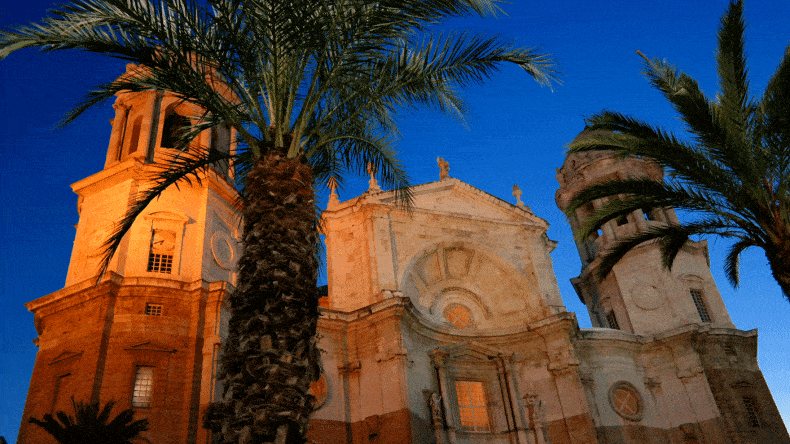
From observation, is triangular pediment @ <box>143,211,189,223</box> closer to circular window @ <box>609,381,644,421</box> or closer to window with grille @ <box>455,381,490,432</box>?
window with grille @ <box>455,381,490,432</box>

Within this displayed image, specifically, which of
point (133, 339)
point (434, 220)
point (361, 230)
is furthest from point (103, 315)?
point (434, 220)

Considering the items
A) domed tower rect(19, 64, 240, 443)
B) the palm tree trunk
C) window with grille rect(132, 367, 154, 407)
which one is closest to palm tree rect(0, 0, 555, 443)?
the palm tree trunk

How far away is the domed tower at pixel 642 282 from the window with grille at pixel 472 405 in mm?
7467

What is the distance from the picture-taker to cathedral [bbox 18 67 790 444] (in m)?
20.0

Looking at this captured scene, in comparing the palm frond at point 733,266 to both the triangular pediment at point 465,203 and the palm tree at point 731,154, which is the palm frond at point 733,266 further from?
the triangular pediment at point 465,203

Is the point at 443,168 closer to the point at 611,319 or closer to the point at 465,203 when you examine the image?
the point at 465,203

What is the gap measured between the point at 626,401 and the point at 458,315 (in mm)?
8146

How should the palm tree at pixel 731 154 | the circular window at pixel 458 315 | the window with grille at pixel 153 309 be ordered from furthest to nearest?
the circular window at pixel 458 315, the window with grille at pixel 153 309, the palm tree at pixel 731 154

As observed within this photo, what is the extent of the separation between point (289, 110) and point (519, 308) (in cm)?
2035

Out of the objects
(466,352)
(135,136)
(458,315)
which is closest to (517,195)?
(458,315)

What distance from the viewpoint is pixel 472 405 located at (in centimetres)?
2525

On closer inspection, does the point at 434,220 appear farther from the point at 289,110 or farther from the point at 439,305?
the point at 289,110

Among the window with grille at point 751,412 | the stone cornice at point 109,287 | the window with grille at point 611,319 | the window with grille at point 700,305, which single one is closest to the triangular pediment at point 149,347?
the stone cornice at point 109,287

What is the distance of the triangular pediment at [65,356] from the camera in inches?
775
